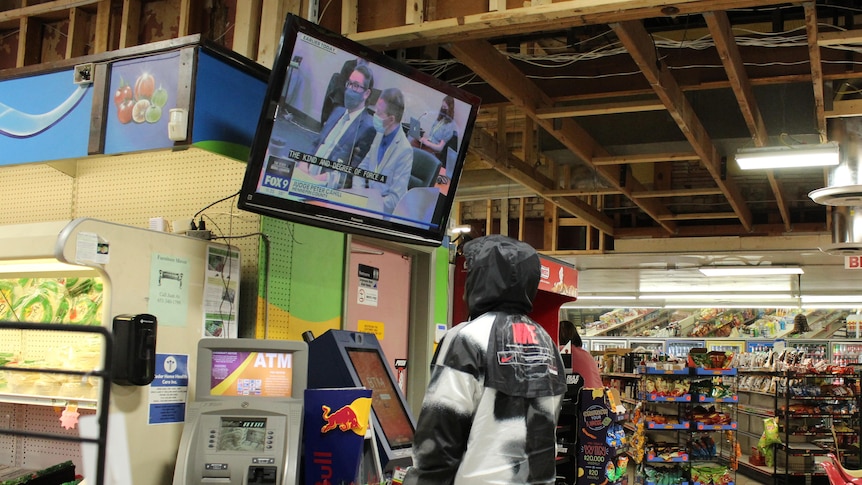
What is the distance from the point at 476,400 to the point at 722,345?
14.3 meters

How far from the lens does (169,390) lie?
12.4 ft

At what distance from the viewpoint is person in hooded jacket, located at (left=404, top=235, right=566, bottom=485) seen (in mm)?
2711

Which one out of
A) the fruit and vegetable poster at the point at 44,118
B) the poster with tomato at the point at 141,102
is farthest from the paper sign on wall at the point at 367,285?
the fruit and vegetable poster at the point at 44,118

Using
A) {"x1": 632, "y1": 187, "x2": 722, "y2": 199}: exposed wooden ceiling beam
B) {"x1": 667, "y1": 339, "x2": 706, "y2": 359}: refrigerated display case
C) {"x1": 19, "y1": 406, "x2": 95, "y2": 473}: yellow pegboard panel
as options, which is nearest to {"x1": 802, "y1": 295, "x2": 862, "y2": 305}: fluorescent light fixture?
{"x1": 667, "y1": 339, "x2": 706, "y2": 359}: refrigerated display case

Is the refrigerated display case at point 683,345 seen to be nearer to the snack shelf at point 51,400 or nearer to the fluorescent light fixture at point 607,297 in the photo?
the fluorescent light fixture at point 607,297

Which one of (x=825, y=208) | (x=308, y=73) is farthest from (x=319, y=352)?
(x=825, y=208)

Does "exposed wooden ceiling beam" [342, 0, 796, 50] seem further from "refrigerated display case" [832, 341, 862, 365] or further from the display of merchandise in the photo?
"refrigerated display case" [832, 341, 862, 365]

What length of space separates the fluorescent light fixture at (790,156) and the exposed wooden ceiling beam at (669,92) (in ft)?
1.85

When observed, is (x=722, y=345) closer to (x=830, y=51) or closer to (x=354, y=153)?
(x=830, y=51)

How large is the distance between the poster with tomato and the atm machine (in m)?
1.20

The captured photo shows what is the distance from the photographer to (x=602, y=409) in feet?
19.7

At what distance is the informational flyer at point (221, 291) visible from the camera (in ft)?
13.3

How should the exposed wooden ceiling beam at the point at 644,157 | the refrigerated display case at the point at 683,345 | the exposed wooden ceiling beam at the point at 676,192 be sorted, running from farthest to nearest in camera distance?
the refrigerated display case at the point at 683,345, the exposed wooden ceiling beam at the point at 676,192, the exposed wooden ceiling beam at the point at 644,157

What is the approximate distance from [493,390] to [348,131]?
2.02 metres
